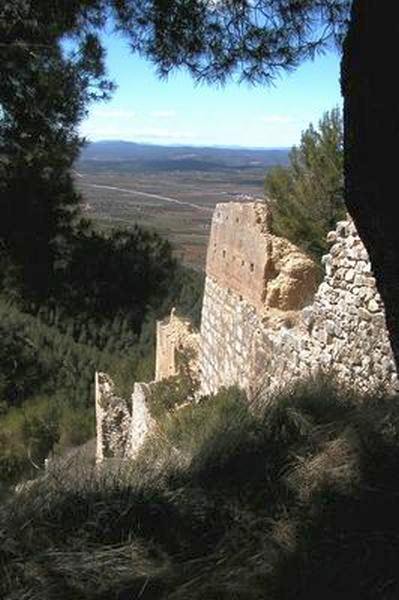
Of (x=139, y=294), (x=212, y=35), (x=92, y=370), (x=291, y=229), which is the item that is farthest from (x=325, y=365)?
(x=92, y=370)

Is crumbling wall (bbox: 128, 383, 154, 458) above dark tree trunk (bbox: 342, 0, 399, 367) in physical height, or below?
below

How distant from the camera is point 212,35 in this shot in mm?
4328

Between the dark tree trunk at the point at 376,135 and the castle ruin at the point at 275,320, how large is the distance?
6.92 feet

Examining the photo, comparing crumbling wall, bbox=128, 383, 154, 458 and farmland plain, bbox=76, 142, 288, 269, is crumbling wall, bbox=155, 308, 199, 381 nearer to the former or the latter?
crumbling wall, bbox=128, 383, 154, 458

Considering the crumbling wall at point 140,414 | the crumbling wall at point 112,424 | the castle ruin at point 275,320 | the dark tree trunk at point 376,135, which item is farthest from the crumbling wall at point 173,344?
the dark tree trunk at point 376,135

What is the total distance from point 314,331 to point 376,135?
3823 millimetres

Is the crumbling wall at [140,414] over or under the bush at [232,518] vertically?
under

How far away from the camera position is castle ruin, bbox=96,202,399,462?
554cm

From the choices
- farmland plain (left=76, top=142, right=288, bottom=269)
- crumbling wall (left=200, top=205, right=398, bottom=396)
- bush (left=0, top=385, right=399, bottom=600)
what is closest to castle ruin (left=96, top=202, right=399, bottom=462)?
crumbling wall (left=200, top=205, right=398, bottom=396)

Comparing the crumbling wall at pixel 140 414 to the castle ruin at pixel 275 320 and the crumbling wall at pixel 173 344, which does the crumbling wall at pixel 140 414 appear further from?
the crumbling wall at pixel 173 344

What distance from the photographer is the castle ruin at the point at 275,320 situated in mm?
5543

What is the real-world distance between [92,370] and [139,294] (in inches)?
749

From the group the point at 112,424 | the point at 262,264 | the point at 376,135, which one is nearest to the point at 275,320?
the point at 262,264

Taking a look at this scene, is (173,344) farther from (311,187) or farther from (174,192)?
(174,192)
